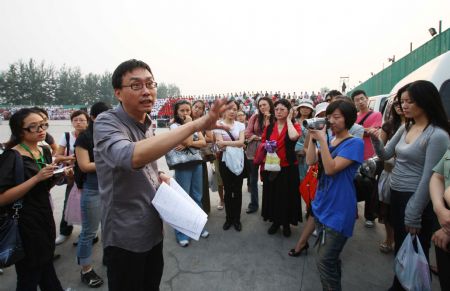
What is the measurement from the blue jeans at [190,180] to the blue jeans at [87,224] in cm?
109

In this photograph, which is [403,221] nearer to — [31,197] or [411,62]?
[31,197]

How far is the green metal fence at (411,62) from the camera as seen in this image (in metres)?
7.75

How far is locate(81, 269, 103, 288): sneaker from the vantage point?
8.31ft

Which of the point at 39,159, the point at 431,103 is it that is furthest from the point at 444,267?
the point at 39,159

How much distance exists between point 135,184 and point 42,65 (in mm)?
61469

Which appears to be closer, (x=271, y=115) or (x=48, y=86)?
(x=271, y=115)

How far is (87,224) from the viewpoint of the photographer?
8.60 ft

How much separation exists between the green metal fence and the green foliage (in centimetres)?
5349

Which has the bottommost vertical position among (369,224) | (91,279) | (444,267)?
(369,224)

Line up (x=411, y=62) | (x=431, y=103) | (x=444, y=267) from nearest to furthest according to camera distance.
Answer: (x=444, y=267) → (x=431, y=103) → (x=411, y=62)

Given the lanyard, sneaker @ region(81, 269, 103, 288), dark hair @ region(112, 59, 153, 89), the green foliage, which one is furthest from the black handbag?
the green foliage

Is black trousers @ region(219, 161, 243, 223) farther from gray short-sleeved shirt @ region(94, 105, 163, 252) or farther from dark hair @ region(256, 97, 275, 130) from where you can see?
gray short-sleeved shirt @ region(94, 105, 163, 252)

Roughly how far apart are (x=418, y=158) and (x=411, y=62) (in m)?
11.1

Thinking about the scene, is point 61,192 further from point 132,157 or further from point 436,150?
point 436,150
